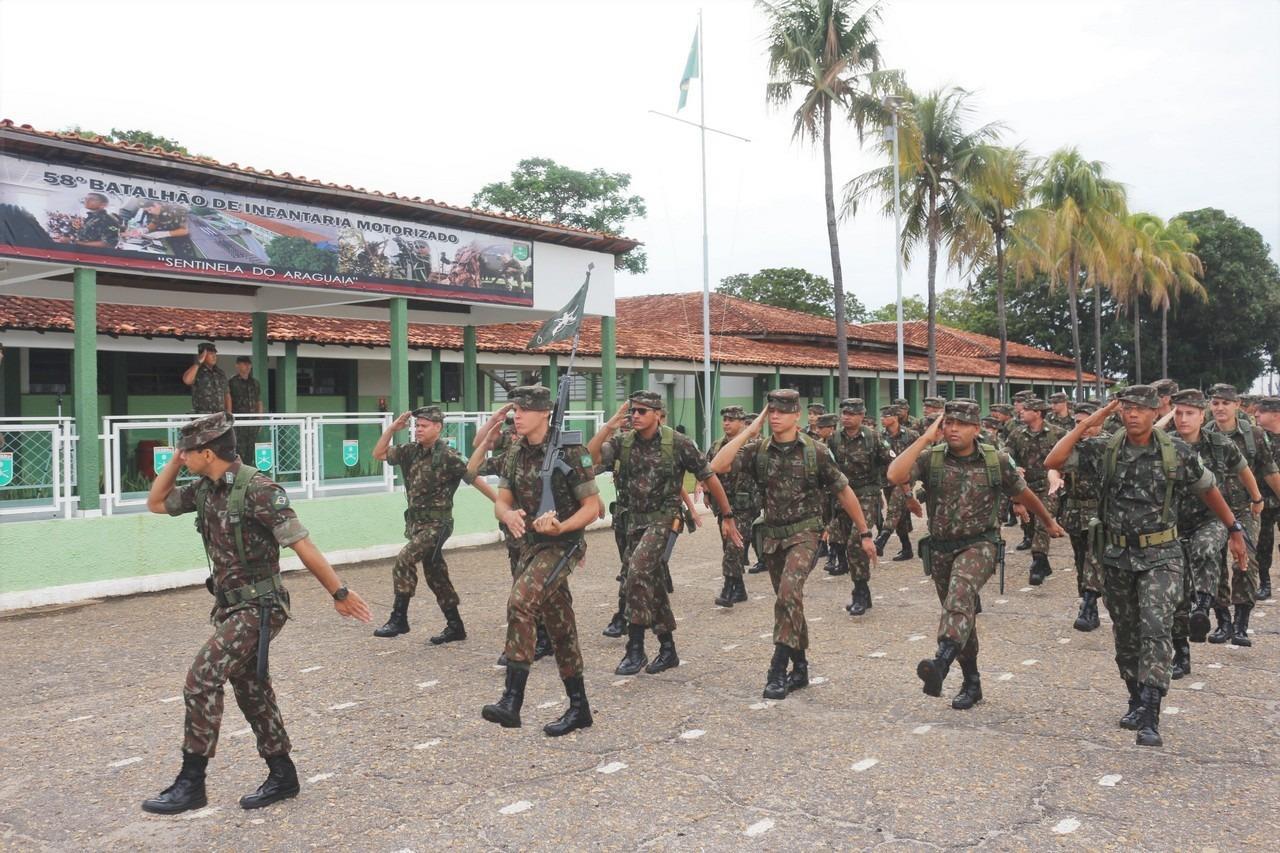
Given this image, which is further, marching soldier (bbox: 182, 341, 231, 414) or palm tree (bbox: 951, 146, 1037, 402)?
palm tree (bbox: 951, 146, 1037, 402)

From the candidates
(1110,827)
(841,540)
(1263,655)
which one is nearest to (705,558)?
(841,540)

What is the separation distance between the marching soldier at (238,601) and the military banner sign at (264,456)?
7.73 metres

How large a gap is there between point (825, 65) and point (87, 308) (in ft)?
51.9

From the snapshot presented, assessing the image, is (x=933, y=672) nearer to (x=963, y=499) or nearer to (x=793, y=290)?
(x=963, y=499)

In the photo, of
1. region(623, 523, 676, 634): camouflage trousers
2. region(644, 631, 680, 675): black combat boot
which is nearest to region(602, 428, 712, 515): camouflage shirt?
region(623, 523, 676, 634): camouflage trousers

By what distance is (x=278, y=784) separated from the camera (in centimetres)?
444

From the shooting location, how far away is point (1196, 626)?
5691 millimetres

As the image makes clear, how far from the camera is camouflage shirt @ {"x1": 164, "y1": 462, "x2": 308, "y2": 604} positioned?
14.4ft

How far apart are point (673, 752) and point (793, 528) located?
176 cm

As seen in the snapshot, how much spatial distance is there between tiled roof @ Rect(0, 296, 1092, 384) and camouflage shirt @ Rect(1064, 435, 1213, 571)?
1075 cm

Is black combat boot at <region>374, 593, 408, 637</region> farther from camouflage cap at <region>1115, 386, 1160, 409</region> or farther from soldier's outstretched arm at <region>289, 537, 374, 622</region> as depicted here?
camouflage cap at <region>1115, 386, 1160, 409</region>

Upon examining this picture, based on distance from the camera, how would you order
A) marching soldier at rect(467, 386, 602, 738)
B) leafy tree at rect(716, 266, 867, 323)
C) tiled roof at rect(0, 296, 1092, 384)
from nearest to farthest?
1. marching soldier at rect(467, 386, 602, 738)
2. tiled roof at rect(0, 296, 1092, 384)
3. leafy tree at rect(716, 266, 867, 323)

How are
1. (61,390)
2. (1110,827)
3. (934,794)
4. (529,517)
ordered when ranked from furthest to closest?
(61,390) → (529,517) → (934,794) → (1110,827)

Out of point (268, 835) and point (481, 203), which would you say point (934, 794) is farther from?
point (481, 203)
